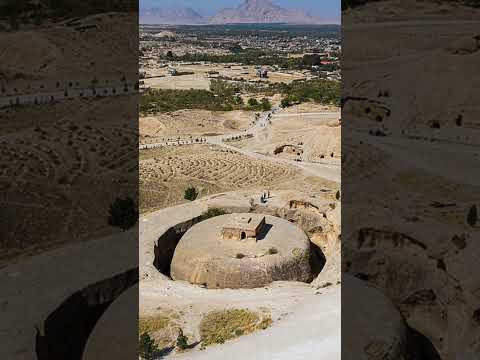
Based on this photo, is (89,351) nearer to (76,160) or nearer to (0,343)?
(0,343)

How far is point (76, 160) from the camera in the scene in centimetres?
2558

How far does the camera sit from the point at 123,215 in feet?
59.1

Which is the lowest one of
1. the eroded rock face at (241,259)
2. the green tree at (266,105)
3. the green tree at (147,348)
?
the green tree at (147,348)

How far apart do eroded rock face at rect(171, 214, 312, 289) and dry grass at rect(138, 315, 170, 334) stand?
273 cm

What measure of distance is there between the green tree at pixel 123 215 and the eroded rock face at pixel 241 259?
5.90 ft

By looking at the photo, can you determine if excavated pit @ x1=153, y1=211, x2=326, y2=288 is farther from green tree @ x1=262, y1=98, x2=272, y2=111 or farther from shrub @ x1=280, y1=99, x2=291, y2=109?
shrub @ x1=280, y1=99, x2=291, y2=109

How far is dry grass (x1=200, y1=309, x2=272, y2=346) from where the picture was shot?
12.1 metres

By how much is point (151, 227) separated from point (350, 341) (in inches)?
361

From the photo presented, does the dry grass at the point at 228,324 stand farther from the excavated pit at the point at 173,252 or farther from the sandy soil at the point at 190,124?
the sandy soil at the point at 190,124

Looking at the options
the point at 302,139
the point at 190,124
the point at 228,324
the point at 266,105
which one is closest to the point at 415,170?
the point at 228,324

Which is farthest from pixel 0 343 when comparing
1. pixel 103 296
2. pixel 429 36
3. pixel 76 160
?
pixel 429 36

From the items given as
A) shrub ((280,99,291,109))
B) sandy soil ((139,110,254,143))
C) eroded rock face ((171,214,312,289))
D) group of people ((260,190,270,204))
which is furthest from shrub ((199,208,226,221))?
shrub ((280,99,291,109))

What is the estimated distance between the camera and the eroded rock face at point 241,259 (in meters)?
15.5

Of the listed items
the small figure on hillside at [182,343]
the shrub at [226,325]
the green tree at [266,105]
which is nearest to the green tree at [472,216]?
the shrub at [226,325]
